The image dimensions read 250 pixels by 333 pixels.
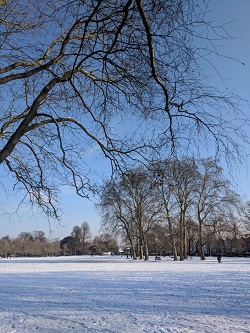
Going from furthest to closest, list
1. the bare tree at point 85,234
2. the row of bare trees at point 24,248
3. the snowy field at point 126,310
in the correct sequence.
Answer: the bare tree at point 85,234
the row of bare trees at point 24,248
the snowy field at point 126,310

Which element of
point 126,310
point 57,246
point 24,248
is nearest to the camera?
point 126,310

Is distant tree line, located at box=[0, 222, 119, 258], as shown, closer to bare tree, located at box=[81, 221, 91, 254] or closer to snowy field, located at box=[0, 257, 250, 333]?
bare tree, located at box=[81, 221, 91, 254]

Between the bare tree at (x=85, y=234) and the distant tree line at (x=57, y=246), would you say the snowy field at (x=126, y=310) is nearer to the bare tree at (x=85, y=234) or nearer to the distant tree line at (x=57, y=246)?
the distant tree line at (x=57, y=246)

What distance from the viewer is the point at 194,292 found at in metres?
12.0

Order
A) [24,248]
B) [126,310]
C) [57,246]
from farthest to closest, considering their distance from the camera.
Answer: [57,246] → [24,248] → [126,310]

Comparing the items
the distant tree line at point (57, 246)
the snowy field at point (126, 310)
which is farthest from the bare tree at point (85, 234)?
the snowy field at point (126, 310)

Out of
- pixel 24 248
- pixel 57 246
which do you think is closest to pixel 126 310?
pixel 24 248

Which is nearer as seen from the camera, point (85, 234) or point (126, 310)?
point (126, 310)

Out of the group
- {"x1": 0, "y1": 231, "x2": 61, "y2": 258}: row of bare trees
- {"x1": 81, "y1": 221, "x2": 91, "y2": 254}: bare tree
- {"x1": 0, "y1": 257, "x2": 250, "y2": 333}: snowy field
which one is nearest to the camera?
{"x1": 0, "y1": 257, "x2": 250, "y2": 333}: snowy field

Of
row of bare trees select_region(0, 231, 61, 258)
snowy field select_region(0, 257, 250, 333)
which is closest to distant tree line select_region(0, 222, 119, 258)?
row of bare trees select_region(0, 231, 61, 258)

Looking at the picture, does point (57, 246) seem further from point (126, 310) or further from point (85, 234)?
point (126, 310)

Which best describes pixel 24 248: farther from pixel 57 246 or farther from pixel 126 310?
pixel 126 310

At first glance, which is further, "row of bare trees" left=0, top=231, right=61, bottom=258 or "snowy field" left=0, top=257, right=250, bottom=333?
"row of bare trees" left=0, top=231, right=61, bottom=258

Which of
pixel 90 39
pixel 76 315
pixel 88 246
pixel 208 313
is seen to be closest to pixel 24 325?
pixel 76 315
